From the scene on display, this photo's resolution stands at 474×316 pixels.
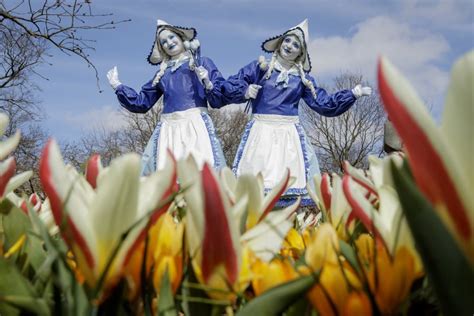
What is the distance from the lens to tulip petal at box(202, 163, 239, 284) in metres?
0.36

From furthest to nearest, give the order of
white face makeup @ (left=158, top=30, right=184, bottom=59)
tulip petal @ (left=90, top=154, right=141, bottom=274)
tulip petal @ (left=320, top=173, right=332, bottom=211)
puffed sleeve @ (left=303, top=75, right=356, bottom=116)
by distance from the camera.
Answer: white face makeup @ (left=158, top=30, right=184, bottom=59) → puffed sleeve @ (left=303, top=75, right=356, bottom=116) → tulip petal @ (left=320, top=173, right=332, bottom=211) → tulip petal @ (left=90, top=154, right=141, bottom=274)

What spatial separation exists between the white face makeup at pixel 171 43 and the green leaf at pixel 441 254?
5.70 m

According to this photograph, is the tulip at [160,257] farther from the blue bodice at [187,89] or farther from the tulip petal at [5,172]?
the blue bodice at [187,89]

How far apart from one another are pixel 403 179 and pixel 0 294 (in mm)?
267

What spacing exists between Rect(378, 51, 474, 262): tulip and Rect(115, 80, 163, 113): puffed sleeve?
→ 567 cm

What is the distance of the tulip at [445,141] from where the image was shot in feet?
0.87

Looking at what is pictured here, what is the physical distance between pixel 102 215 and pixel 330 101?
5.38 meters

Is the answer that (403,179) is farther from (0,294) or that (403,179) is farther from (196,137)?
(196,137)

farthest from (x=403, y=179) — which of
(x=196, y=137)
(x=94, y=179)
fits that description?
(x=196, y=137)

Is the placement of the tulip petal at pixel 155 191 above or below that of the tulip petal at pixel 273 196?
above

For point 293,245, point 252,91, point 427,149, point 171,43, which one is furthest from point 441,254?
point 171,43

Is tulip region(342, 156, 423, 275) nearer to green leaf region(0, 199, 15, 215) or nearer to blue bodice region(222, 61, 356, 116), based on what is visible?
green leaf region(0, 199, 15, 215)

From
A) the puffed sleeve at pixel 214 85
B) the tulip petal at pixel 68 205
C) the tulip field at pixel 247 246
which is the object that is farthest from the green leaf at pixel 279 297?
the puffed sleeve at pixel 214 85

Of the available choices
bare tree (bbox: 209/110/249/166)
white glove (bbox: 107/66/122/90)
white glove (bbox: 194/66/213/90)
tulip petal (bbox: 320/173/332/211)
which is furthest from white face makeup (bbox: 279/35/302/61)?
bare tree (bbox: 209/110/249/166)
